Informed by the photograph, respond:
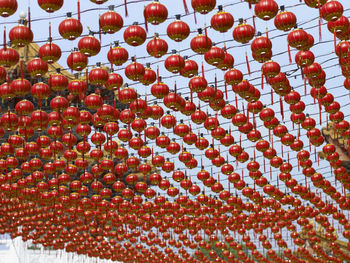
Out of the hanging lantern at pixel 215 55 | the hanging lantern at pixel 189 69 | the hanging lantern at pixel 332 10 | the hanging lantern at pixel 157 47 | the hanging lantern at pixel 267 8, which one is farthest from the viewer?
the hanging lantern at pixel 189 69

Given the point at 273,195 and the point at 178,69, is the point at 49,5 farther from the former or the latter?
the point at 273,195

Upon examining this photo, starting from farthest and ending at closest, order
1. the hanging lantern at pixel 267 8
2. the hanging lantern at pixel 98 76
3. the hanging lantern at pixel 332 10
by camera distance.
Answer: the hanging lantern at pixel 98 76 < the hanging lantern at pixel 332 10 < the hanging lantern at pixel 267 8

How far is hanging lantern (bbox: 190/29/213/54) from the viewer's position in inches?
323

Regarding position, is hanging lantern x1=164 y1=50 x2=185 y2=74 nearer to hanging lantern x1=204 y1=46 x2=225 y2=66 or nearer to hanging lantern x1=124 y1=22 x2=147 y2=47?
hanging lantern x1=204 y1=46 x2=225 y2=66

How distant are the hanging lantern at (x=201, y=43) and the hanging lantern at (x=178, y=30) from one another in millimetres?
208

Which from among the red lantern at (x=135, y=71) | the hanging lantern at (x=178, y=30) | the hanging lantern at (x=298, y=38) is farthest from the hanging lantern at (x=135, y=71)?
the hanging lantern at (x=298, y=38)

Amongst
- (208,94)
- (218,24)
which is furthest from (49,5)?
(208,94)

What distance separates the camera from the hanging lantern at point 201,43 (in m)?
8.20

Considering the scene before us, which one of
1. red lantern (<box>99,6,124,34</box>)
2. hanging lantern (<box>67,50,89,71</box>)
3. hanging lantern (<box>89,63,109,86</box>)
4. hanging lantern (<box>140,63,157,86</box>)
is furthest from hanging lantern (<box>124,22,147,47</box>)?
hanging lantern (<box>140,63,157,86</box>)

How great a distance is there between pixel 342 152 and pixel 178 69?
9.97 m

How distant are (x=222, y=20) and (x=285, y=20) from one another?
0.89 m

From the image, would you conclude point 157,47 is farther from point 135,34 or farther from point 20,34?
point 20,34

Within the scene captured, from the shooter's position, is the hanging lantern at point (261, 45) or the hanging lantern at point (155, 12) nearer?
the hanging lantern at point (155, 12)

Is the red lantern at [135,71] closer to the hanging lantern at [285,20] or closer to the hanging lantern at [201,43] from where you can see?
the hanging lantern at [201,43]
